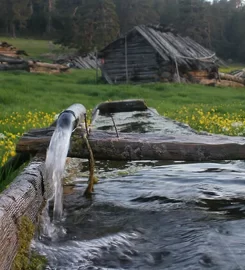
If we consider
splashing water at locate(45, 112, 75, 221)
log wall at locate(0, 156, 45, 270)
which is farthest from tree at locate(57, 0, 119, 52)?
log wall at locate(0, 156, 45, 270)

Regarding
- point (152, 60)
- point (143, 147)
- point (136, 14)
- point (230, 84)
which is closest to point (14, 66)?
point (152, 60)


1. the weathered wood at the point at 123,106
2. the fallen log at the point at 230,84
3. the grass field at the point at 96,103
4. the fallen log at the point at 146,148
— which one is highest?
the fallen log at the point at 146,148

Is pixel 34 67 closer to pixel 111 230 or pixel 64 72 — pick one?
pixel 64 72

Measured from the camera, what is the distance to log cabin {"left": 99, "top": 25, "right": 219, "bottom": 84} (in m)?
32.7

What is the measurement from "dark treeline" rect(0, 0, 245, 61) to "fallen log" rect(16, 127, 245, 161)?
51.1m

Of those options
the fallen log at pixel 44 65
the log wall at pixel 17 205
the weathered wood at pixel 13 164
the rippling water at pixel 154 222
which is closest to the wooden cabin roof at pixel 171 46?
the fallen log at pixel 44 65

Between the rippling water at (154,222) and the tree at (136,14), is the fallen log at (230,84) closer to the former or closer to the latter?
the rippling water at (154,222)

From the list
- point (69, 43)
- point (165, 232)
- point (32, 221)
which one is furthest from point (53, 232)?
point (69, 43)

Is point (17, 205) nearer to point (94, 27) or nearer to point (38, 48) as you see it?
point (94, 27)

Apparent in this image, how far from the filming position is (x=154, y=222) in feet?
11.5

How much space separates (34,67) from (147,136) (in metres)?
32.0

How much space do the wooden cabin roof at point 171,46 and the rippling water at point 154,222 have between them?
90.3 feet

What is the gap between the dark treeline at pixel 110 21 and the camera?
57.0 meters

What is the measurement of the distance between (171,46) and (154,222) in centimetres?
3135
